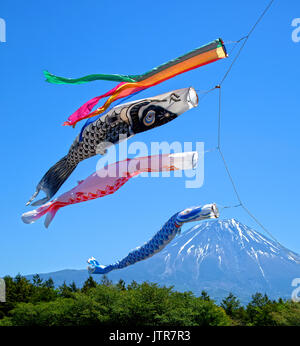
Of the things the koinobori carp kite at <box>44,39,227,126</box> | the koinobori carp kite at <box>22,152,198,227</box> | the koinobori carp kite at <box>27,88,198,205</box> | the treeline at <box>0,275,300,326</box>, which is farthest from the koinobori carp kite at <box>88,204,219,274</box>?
the treeline at <box>0,275,300,326</box>

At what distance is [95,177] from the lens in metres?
9.47

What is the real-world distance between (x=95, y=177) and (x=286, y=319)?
23281 millimetres

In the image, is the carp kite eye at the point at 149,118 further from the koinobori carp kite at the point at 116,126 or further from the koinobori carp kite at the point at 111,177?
the koinobori carp kite at the point at 111,177

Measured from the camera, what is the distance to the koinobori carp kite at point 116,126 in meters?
8.27

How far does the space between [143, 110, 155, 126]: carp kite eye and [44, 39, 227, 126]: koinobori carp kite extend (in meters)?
0.59

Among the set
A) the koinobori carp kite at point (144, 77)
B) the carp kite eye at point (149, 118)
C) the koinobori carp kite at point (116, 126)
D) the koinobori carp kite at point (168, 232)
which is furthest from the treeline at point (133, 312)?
the carp kite eye at point (149, 118)

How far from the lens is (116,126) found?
884cm

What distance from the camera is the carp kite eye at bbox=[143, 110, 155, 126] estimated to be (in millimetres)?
8430

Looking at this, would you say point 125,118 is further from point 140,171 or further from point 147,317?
point 147,317

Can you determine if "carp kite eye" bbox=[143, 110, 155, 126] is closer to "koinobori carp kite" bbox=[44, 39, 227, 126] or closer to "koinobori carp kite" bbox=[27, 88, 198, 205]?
"koinobori carp kite" bbox=[27, 88, 198, 205]

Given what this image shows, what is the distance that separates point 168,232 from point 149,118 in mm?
2156
